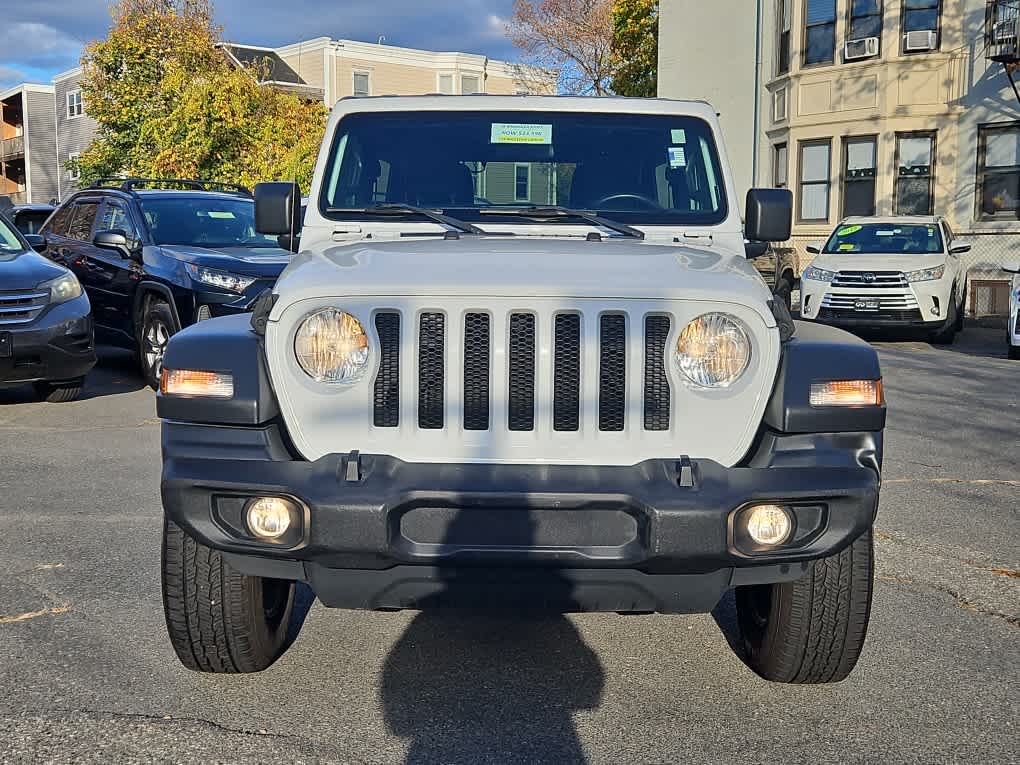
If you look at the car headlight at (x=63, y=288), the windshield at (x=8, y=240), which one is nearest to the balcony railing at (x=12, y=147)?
the windshield at (x=8, y=240)

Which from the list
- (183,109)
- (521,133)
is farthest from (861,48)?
(521,133)

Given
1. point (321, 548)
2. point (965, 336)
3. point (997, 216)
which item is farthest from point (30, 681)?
point (997, 216)

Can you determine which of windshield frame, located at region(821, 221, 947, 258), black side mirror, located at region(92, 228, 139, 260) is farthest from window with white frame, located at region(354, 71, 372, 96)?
black side mirror, located at region(92, 228, 139, 260)

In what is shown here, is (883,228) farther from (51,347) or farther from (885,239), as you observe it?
(51,347)

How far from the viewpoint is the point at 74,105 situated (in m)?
53.1

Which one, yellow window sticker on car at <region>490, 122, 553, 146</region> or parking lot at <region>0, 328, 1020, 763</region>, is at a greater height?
yellow window sticker on car at <region>490, 122, 553, 146</region>

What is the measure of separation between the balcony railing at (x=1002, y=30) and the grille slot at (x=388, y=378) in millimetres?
21708

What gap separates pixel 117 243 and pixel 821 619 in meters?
8.08

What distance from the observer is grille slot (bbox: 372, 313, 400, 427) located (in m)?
3.39

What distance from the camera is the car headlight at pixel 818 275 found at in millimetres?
16328

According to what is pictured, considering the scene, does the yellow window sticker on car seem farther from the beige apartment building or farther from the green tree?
the green tree

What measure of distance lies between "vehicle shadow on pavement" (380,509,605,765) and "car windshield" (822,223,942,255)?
1376 cm

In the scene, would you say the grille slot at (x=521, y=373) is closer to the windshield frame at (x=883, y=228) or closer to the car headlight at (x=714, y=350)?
the car headlight at (x=714, y=350)

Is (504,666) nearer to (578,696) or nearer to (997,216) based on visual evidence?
(578,696)
